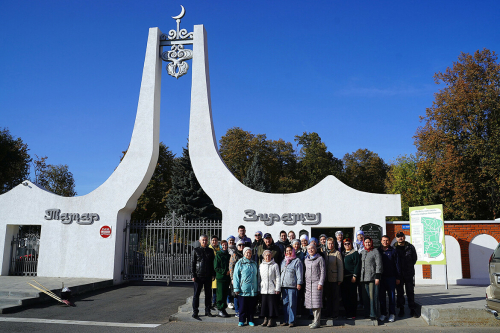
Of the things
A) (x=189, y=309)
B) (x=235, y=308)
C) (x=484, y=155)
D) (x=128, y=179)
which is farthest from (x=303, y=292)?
(x=484, y=155)

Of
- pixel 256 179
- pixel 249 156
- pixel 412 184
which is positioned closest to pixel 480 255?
pixel 256 179

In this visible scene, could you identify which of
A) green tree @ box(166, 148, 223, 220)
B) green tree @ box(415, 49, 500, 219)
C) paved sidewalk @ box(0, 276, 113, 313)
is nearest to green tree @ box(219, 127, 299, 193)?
green tree @ box(166, 148, 223, 220)

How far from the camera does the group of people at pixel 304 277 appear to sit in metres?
7.57

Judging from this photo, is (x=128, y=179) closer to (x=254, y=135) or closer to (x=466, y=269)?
(x=466, y=269)

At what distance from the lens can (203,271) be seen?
8266 millimetres

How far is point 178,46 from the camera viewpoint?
1480cm

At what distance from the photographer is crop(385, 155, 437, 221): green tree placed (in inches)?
1221

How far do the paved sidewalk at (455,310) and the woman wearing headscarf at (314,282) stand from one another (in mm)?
2249

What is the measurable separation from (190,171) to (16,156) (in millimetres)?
13327

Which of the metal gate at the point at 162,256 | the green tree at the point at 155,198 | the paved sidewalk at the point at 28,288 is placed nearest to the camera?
→ the paved sidewalk at the point at 28,288

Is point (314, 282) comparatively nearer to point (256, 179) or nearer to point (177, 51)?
point (177, 51)

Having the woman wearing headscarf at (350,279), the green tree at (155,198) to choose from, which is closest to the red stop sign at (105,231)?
the woman wearing headscarf at (350,279)

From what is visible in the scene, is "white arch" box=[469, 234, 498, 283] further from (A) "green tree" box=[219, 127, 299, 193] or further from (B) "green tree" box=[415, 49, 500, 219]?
(A) "green tree" box=[219, 127, 299, 193]

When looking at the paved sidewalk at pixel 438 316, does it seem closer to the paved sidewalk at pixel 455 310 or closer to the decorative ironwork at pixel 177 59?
the paved sidewalk at pixel 455 310
